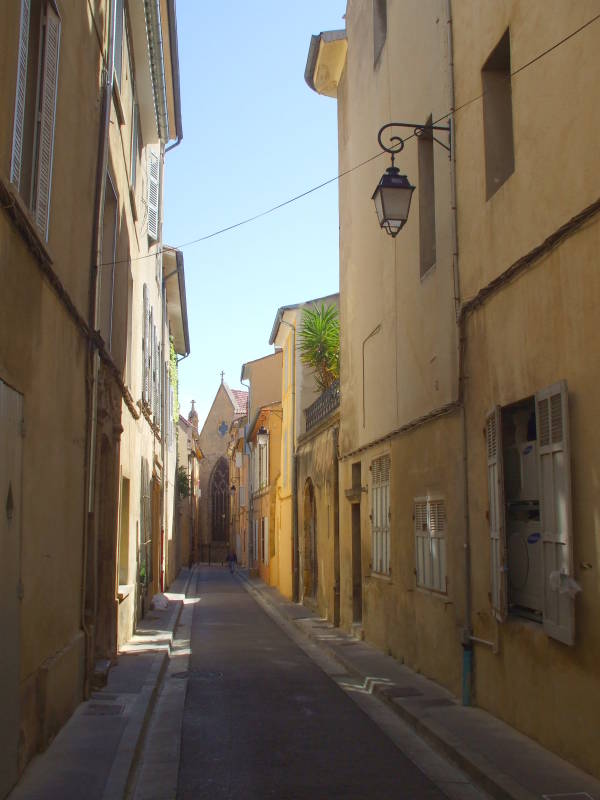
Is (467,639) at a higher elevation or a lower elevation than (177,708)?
higher

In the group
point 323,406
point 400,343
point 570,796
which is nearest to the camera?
point 570,796

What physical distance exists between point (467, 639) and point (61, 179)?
5705 millimetres

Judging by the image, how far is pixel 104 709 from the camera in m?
8.19

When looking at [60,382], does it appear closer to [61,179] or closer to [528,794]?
[61,179]

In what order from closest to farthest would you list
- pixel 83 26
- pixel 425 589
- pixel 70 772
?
pixel 70 772 → pixel 83 26 → pixel 425 589

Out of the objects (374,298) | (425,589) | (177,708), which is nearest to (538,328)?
(425,589)

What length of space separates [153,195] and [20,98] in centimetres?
1192

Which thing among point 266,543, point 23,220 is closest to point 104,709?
point 23,220

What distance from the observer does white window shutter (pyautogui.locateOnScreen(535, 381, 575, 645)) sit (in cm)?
611

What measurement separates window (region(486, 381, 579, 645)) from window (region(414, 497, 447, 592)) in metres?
1.82

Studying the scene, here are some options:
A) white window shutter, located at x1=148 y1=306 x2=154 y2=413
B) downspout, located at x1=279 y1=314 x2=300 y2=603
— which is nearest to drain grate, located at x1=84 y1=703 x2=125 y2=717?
white window shutter, located at x1=148 y1=306 x2=154 y2=413

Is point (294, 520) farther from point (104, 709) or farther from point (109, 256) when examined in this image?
point (104, 709)

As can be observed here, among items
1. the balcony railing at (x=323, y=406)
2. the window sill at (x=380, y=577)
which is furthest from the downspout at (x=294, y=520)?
the window sill at (x=380, y=577)

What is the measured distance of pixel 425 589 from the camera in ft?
34.2
